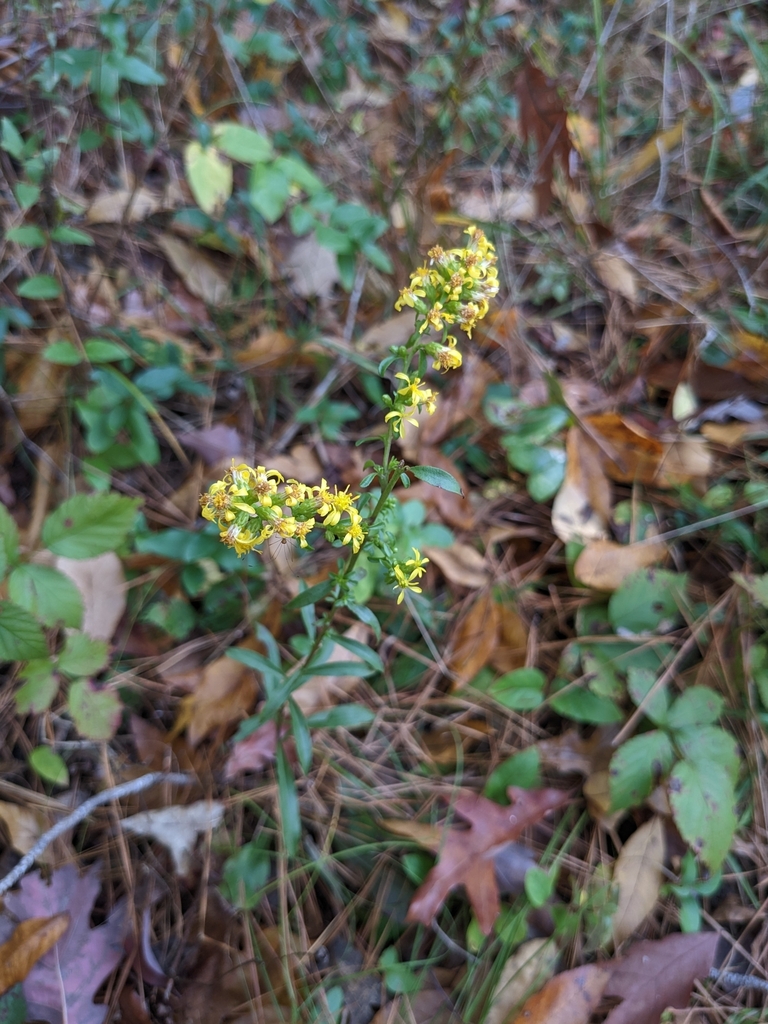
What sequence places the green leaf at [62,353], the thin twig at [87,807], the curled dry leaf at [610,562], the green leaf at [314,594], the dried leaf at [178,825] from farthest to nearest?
the curled dry leaf at [610,562] → the green leaf at [62,353] → the dried leaf at [178,825] → the thin twig at [87,807] → the green leaf at [314,594]

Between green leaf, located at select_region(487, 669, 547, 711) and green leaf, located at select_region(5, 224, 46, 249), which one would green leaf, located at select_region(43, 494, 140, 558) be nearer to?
green leaf, located at select_region(5, 224, 46, 249)

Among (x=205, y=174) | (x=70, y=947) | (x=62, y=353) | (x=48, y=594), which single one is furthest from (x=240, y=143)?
(x=70, y=947)

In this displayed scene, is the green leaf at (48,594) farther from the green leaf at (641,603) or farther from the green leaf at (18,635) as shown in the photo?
the green leaf at (641,603)

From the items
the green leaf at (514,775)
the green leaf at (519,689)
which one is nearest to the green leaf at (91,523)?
the green leaf at (519,689)

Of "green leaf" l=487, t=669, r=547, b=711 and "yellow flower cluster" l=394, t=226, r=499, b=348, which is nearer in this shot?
"yellow flower cluster" l=394, t=226, r=499, b=348

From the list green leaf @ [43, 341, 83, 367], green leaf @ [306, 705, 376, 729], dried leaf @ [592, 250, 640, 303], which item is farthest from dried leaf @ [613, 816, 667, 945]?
green leaf @ [43, 341, 83, 367]

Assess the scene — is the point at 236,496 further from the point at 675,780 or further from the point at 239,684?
the point at 675,780

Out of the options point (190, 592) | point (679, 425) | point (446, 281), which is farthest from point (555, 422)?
point (190, 592)
